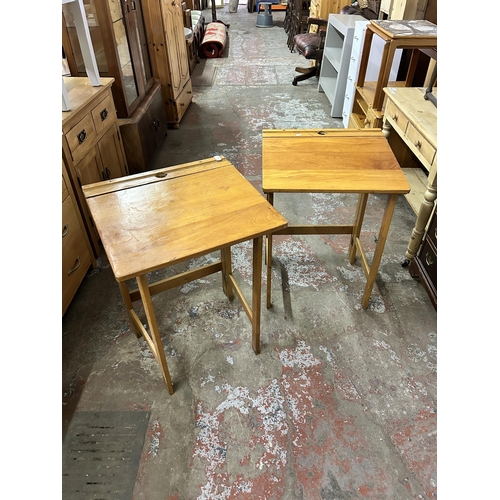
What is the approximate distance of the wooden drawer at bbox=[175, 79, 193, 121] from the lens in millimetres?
3971

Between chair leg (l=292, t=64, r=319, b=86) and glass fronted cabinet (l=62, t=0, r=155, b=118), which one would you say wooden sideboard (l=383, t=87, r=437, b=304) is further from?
chair leg (l=292, t=64, r=319, b=86)

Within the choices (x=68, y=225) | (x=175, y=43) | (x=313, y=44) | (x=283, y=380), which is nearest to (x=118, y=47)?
(x=175, y=43)

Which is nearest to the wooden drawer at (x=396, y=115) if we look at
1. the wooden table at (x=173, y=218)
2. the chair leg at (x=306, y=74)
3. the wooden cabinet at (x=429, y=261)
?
the wooden cabinet at (x=429, y=261)

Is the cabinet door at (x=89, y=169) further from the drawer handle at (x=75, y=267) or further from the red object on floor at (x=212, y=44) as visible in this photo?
the red object on floor at (x=212, y=44)

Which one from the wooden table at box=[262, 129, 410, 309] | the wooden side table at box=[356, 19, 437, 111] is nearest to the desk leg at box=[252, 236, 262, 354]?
the wooden table at box=[262, 129, 410, 309]

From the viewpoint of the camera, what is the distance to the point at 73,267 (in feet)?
6.33

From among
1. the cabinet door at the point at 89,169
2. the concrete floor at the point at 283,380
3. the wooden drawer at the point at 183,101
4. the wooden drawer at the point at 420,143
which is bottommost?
the concrete floor at the point at 283,380

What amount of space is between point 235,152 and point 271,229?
8.14 feet

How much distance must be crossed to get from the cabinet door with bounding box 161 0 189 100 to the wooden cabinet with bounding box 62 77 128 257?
1537 millimetres

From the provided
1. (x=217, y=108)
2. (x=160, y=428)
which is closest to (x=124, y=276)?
(x=160, y=428)

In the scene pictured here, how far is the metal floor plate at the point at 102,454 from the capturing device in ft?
4.23

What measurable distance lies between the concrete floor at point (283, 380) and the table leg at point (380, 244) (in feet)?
0.36

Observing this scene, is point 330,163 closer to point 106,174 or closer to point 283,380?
point 283,380

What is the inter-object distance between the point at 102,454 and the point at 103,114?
191 centimetres
